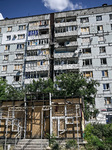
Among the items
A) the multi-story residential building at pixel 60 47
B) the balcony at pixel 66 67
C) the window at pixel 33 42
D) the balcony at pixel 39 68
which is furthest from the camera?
the window at pixel 33 42

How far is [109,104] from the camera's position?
30.6m

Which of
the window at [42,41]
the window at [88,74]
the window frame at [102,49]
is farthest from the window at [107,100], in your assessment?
the window at [42,41]

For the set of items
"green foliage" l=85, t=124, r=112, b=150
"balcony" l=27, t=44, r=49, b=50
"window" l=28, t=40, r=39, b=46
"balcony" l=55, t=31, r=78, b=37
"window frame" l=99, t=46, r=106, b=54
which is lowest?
"green foliage" l=85, t=124, r=112, b=150

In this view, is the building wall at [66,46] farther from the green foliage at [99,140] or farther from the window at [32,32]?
the green foliage at [99,140]

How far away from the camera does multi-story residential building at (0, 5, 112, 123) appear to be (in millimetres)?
33906

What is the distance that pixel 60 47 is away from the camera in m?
36.6

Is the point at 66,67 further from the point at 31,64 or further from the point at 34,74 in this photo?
the point at 31,64

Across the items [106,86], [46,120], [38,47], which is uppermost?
[38,47]

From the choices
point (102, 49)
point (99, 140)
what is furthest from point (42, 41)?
point (99, 140)

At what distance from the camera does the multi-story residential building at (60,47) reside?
33.9 meters

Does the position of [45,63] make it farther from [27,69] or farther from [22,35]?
[22,35]

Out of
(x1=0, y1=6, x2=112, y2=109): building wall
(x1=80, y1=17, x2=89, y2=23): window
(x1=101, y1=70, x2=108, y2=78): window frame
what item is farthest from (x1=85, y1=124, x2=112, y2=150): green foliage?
(x1=80, y1=17, x2=89, y2=23): window

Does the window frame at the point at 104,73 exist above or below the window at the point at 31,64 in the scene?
below

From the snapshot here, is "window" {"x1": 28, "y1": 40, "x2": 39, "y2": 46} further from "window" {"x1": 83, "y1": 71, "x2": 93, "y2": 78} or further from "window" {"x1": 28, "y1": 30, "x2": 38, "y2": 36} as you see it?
"window" {"x1": 83, "y1": 71, "x2": 93, "y2": 78}
